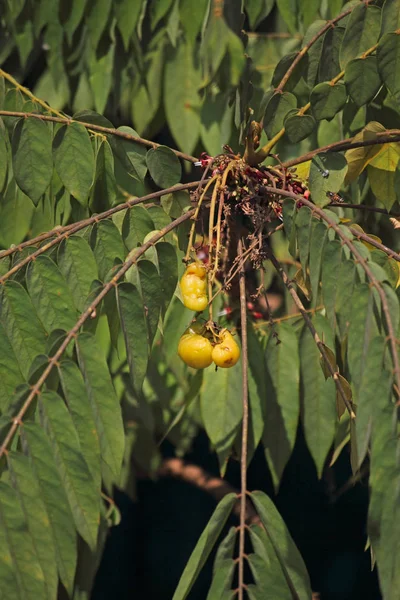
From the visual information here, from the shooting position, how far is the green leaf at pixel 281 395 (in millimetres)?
2012

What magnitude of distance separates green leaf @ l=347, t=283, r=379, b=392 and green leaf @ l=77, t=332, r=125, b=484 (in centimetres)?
35

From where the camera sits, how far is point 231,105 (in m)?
2.30

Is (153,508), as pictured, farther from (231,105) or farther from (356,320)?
(356,320)

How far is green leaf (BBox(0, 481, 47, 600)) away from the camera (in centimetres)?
122

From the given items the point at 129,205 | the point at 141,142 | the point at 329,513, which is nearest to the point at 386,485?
the point at 129,205

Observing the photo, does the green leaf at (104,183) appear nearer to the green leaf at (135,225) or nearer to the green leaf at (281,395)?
the green leaf at (135,225)

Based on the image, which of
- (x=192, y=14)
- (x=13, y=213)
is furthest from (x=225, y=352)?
(x=192, y=14)

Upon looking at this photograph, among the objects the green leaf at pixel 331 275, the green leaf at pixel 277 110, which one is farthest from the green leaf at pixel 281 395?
the green leaf at pixel 331 275

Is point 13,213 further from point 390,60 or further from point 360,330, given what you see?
point 360,330

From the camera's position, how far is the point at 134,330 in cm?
143

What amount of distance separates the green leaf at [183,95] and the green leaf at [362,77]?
0.85m

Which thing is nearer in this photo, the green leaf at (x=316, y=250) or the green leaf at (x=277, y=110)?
the green leaf at (x=316, y=250)

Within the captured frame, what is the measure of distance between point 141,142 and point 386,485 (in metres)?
0.93

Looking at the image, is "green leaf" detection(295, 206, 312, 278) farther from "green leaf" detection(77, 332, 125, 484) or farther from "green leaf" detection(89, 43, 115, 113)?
"green leaf" detection(89, 43, 115, 113)
